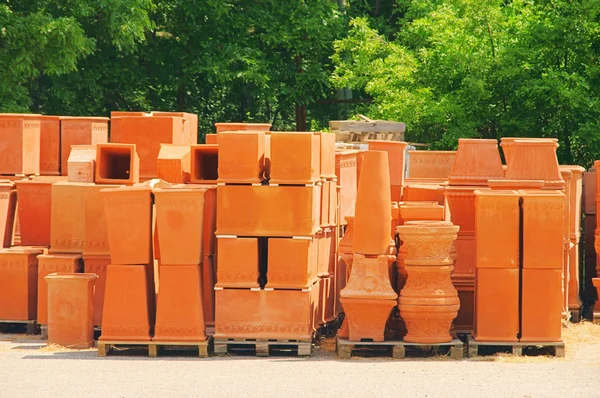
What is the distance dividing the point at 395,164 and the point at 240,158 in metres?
2.68

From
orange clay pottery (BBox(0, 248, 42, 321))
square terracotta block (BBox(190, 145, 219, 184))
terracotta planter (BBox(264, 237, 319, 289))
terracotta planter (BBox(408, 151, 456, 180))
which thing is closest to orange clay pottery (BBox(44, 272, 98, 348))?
orange clay pottery (BBox(0, 248, 42, 321))

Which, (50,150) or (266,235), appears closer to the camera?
(266,235)

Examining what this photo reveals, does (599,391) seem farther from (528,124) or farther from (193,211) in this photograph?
(528,124)

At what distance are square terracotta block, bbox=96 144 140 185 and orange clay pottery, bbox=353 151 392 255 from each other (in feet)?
9.53

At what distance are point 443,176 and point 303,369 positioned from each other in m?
5.59

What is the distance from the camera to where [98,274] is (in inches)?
516

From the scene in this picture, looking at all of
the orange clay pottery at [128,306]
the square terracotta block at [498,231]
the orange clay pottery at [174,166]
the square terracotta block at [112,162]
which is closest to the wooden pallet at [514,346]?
the square terracotta block at [498,231]

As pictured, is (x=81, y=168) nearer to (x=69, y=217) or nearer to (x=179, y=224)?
(x=69, y=217)

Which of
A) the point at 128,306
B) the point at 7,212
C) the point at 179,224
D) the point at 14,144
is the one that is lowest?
the point at 128,306

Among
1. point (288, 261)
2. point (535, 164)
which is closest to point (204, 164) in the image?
point (288, 261)

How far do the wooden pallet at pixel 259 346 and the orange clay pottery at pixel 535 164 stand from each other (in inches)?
129

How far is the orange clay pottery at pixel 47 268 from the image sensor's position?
13.2 meters

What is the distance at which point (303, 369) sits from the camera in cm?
1126

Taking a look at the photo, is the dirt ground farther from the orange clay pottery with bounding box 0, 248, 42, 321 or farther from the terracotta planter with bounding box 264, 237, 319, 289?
the orange clay pottery with bounding box 0, 248, 42, 321
